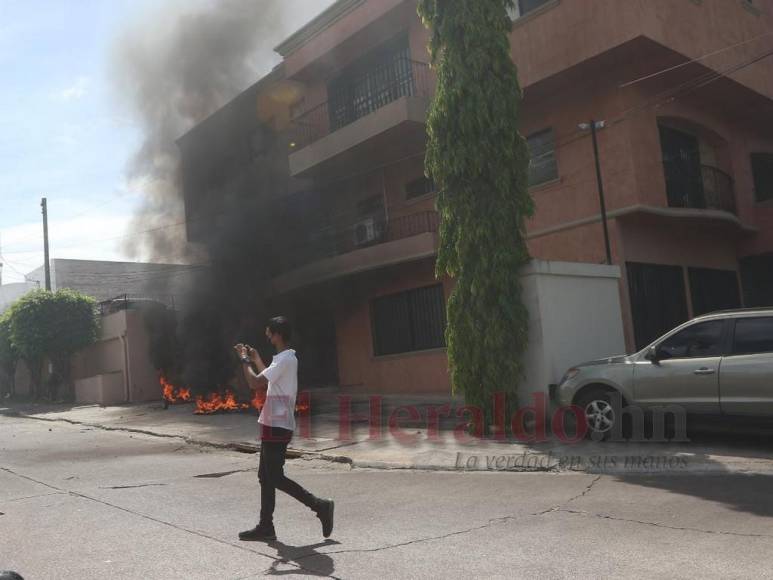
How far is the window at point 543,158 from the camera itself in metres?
14.5

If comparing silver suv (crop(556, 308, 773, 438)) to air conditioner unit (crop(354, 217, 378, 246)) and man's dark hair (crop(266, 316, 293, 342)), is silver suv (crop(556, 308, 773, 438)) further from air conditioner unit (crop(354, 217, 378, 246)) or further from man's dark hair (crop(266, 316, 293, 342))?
air conditioner unit (crop(354, 217, 378, 246))

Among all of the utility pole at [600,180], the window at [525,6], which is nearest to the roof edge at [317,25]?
the window at [525,6]

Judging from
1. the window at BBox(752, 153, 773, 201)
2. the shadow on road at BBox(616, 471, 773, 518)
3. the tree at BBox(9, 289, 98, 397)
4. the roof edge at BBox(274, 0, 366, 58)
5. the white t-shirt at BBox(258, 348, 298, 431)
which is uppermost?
the roof edge at BBox(274, 0, 366, 58)

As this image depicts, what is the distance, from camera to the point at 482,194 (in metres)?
9.92

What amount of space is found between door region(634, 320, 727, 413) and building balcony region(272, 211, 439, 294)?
732cm

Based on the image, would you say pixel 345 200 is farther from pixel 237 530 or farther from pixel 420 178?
pixel 237 530

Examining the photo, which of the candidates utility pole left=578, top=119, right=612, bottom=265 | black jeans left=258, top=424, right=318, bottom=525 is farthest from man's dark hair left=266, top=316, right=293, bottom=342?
utility pole left=578, top=119, right=612, bottom=265

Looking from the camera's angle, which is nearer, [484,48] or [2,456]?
[484,48]

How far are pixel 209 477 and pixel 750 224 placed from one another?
45.9 feet

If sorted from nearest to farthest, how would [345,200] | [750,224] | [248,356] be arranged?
[248,356] → [750,224] → [345,200]

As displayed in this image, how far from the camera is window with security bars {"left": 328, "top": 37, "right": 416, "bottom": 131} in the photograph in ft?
56.1

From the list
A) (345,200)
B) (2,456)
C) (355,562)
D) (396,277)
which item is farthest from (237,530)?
(345,200)

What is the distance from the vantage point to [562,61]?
13164 millimetres

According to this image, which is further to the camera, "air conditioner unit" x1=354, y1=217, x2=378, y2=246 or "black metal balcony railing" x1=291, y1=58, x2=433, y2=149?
"air conditioner unit" x1=354, y1=217, x2=378, y2=246
